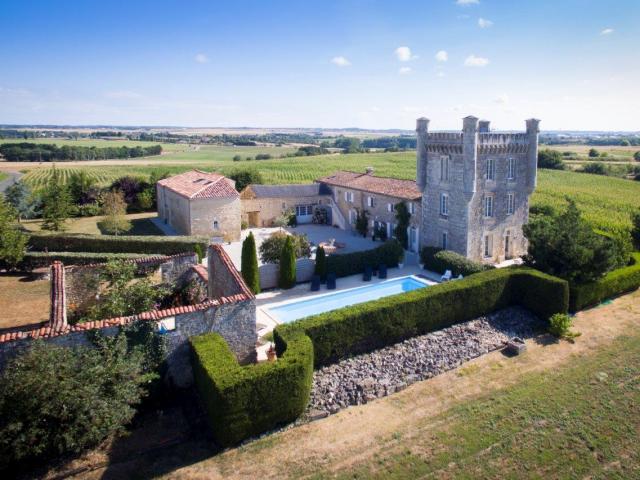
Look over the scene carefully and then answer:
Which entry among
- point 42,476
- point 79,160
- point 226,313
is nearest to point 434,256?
point 226,313

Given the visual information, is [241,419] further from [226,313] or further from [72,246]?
[72,246]

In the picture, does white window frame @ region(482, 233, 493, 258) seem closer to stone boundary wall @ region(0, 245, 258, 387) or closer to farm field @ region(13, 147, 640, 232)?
farm field @ region(13, 147, 640, 232)

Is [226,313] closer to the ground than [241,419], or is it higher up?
higher up

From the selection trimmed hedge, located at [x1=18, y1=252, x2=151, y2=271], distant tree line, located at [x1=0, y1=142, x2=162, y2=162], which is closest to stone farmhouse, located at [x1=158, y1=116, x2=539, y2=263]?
trimmed hedge, located at [x1=18, y1=252, x2=151, y2=271]

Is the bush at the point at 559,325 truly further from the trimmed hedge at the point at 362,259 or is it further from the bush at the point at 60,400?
the bush at the point at 60,400

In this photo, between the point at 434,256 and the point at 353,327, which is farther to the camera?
the point at 434,256

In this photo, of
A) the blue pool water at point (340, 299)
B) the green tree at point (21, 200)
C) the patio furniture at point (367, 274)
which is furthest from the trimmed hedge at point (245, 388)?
the green tree at point (21, 200)

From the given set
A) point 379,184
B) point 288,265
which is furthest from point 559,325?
point 379,184
